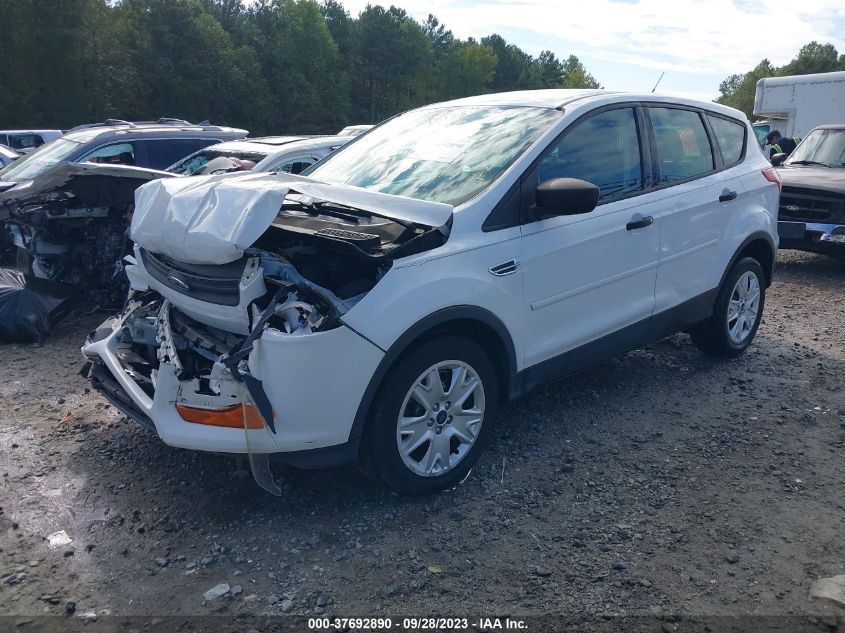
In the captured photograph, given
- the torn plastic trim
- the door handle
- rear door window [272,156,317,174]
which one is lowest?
the torn plastic trim

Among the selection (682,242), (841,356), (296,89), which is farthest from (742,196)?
(296,89)

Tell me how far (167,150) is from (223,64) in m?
45.0

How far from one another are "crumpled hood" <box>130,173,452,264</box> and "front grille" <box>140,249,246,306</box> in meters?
0.09

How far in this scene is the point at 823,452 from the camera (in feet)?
14.0

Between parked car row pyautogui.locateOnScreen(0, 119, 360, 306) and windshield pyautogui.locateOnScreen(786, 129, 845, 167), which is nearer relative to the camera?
parked car row pyautogui.locateOnScreen(0, 119, 360, 306)

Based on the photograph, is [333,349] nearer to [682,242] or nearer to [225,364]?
[225,364]

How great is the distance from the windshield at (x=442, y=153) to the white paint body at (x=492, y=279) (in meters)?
0.13

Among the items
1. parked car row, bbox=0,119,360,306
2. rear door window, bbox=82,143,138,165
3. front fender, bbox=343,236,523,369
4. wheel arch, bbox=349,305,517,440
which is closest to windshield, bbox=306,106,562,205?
front fender, bbox=343,236,523,369

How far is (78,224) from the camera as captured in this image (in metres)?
6.45

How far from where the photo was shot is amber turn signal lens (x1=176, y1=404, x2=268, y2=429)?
10.4ft

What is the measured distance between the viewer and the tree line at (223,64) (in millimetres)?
39000

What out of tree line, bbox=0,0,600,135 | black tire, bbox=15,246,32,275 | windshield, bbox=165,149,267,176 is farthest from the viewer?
tree line, bbox=0,0,600,135

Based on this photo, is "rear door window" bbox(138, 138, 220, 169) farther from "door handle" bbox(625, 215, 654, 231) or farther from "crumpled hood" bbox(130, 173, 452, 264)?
"door handle" bbox(625, 215, 654, 231)

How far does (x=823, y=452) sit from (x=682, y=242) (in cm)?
156
